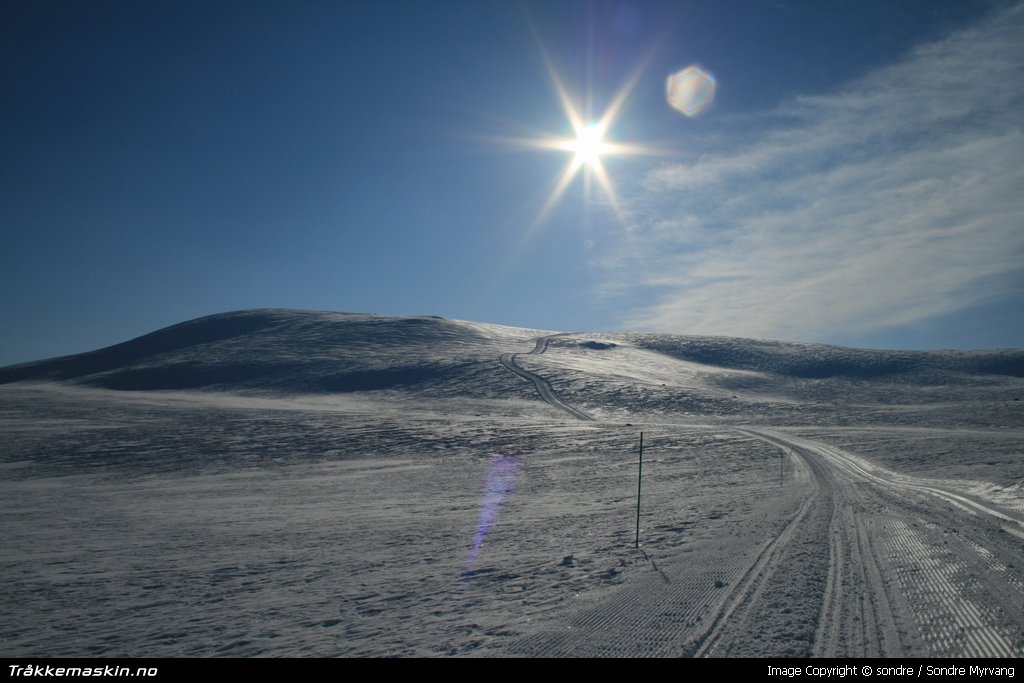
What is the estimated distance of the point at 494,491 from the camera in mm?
20859

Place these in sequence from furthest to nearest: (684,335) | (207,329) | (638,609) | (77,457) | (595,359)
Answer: (684,335) → (207,329) → (595,359) → (77,457) → (638,609)

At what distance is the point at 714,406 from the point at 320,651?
53661 mm

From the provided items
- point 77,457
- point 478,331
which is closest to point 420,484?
point 77,457

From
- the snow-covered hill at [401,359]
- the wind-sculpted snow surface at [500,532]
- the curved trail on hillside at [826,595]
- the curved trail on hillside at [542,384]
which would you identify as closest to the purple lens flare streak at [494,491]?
the wind-sculpted snow surface at [500,532]

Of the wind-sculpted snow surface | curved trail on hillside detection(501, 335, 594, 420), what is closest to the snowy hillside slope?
curved trail on hillside detection(501, 335, 594, 420)

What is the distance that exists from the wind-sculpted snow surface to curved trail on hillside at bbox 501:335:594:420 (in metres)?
2.00

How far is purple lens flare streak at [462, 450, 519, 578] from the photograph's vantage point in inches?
492

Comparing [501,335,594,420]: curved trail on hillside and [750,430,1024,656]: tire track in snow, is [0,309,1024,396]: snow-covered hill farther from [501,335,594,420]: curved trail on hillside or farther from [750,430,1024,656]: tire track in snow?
[750,430,1024,656]: tire track in snow

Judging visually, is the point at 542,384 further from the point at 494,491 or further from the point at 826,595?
the point at 826,595

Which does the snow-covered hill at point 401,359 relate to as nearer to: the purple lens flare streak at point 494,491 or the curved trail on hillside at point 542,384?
the curved trail on hillside at point 542,384

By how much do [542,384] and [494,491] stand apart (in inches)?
1702
